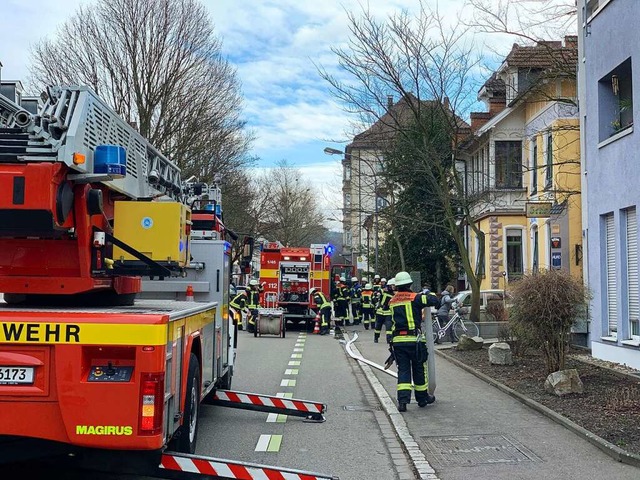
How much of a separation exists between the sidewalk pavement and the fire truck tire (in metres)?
2.28

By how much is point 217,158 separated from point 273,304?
7305 mm

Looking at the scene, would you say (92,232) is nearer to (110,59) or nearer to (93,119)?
(93,119)

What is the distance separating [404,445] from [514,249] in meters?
25.0

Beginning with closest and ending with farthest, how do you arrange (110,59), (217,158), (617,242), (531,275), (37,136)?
1. (37,136)
2. (531,275)
3. (617,242)
4. (110,59)
5. (217,158)

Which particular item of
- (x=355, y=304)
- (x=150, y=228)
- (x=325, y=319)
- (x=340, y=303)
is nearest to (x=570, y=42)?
(x=325, y=319)

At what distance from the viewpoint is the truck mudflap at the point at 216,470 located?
5.55 meters

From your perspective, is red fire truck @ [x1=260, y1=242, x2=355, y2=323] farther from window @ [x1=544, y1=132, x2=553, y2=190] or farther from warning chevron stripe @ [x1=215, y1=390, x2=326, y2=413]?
warning chevron stripe @ [x1=215, y1=390, x2=326, y2=413]

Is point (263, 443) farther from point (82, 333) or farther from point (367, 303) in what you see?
point (367, 303)

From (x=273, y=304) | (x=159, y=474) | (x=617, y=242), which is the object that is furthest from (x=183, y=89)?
(x=159, y=474)

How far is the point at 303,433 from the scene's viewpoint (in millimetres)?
8602

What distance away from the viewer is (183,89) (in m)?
27.6

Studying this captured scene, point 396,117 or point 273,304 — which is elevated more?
point 396,117

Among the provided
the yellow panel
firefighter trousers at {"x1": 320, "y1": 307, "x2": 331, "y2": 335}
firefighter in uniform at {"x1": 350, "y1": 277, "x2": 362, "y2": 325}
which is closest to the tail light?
A: the yellow panel

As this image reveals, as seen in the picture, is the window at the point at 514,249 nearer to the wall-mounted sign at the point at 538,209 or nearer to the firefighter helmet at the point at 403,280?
the wall-mounted sign at the point at 538,209
